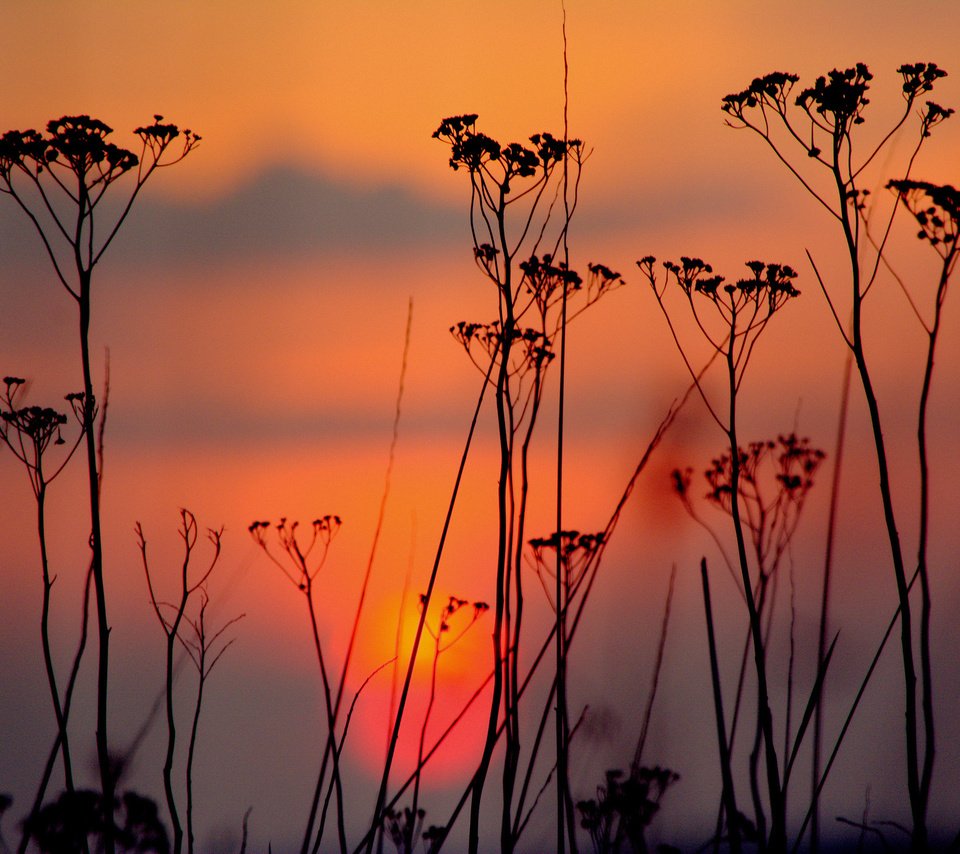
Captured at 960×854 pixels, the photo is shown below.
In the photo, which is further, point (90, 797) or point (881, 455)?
point (90, 797)

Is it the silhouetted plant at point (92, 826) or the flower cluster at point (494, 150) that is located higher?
the flower cluster at point (494, 150)

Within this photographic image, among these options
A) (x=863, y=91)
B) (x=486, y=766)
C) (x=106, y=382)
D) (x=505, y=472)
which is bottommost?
(x=486, y=766)

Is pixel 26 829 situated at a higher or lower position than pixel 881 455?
lower

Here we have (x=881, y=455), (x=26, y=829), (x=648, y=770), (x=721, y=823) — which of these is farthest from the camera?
(x=648, y=770)

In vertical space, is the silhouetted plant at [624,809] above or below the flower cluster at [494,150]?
below

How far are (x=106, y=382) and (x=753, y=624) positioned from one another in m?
2.68

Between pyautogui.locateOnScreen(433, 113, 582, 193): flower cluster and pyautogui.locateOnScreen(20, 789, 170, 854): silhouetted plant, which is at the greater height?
pyautogui.locateOnScreen(433, 113, 582, 193): flower cluster

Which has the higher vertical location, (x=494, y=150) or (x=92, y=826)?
(x=494, y=150)

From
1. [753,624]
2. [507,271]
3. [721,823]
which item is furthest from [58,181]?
[721,823]

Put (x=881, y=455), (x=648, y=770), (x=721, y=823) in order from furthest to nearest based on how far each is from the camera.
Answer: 1. (x=648, y=770)
2. (x=721, y=823)
3. (x=881, y=455)

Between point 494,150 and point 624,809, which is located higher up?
point 494,150

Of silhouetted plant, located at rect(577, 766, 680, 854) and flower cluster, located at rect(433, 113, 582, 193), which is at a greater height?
flower cluster, located at rect(433, 113, 582, 193)

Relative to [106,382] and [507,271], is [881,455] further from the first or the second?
[106,382]

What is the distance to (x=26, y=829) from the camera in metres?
4.09
